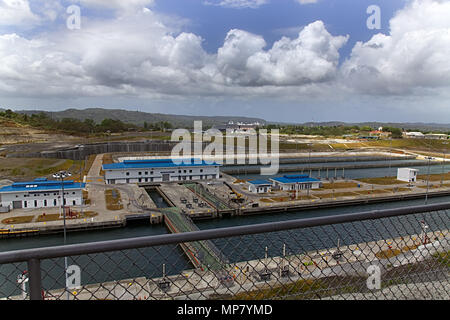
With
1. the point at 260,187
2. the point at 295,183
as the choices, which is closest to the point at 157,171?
the point at 260,187

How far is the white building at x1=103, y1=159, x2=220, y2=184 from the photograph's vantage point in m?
15.9

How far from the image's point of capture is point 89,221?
10016mm

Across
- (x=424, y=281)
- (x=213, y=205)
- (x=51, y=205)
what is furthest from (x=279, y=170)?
(x=424, y=281)

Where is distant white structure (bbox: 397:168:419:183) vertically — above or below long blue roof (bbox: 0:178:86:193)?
below

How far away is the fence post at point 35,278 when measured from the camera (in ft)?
2.37

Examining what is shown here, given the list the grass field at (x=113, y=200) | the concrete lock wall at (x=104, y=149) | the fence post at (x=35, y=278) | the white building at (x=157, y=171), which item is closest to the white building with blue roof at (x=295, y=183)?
the white building at (x=157, y=171)

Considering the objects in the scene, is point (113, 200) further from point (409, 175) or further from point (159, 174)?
point (409, 175)

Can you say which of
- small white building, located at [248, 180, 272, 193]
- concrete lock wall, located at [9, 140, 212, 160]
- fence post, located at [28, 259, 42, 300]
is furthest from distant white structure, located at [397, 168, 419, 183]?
concrete lock wall, located at [9, 140, 212, 160]

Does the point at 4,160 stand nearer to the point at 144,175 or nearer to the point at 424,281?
the point at 144,175

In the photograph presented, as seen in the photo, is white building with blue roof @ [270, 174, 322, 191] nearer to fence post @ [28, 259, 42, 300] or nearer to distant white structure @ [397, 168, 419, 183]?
distant white structure @ [397, 168, 419, 183]

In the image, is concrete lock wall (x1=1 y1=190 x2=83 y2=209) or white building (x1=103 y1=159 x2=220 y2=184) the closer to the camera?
concrete lock wall (x1=1 y1=190 x2=83 y2=209)

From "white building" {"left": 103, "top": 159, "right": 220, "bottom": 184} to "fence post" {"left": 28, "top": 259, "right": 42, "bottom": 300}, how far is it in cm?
1572

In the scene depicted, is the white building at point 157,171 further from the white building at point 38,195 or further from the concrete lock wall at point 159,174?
the white building at point 38,195

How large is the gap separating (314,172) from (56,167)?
17.5 meters
